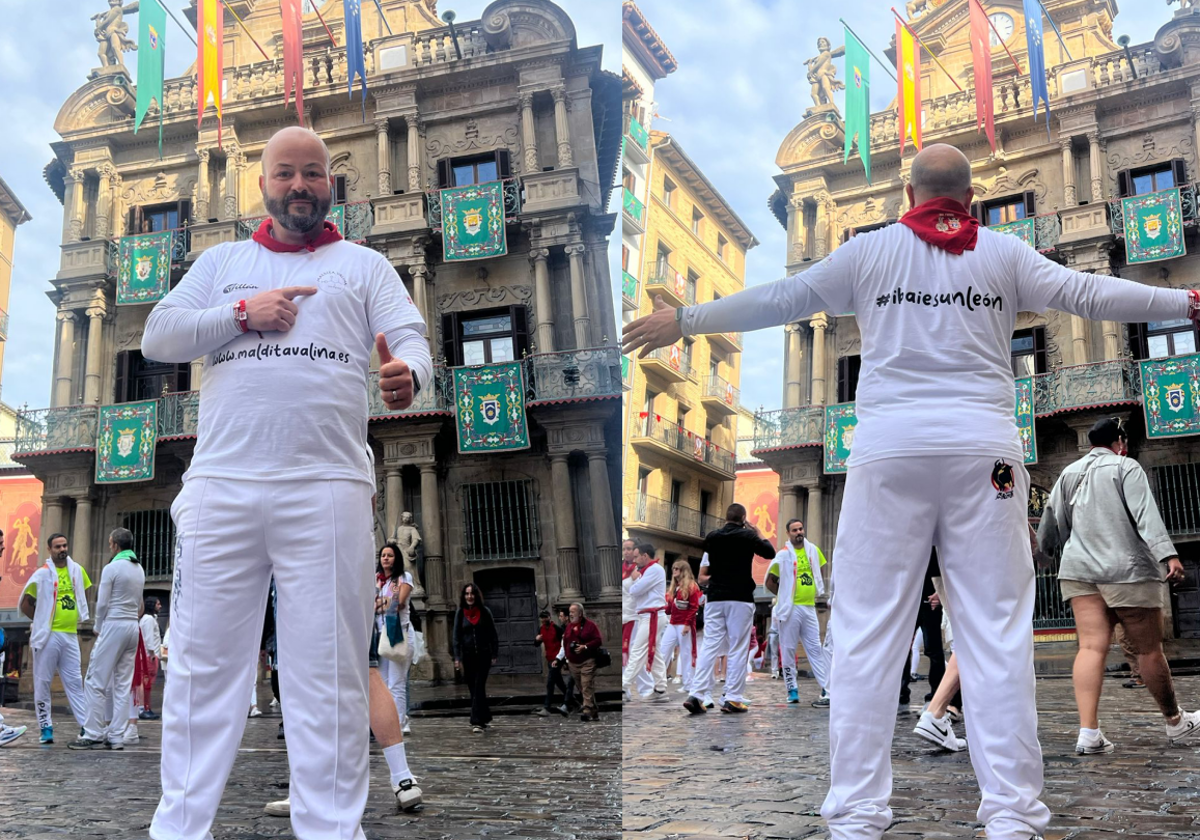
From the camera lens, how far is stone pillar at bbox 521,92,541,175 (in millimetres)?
3725

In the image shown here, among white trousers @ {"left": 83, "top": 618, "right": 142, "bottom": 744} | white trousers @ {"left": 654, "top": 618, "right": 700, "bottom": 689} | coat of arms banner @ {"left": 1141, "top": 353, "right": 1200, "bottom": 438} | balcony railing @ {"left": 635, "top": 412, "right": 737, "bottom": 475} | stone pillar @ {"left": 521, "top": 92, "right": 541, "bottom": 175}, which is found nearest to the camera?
balcony railing @ {"left": 635, "top": 412, "right": 737, "bottom": 475}

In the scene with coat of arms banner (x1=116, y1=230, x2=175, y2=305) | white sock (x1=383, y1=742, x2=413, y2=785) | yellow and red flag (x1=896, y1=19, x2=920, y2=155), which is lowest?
white sock (x1=383, y1=742, x2=413, y2=785)

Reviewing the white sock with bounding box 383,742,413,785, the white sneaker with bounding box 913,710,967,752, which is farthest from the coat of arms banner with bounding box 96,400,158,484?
the white sneaker with bounding box 913,710,967,752

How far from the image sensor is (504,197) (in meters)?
3.96

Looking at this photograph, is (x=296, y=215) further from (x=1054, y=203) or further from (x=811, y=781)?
(x=1054, y=203)

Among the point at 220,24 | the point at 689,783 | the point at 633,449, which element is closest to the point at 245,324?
the point at 633,449

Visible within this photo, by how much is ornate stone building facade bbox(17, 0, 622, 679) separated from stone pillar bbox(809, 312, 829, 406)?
1.94 feet

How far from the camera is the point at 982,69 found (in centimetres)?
488

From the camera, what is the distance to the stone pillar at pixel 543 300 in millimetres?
3576

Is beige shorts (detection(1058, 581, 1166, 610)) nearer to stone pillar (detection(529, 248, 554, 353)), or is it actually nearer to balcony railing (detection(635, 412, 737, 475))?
balcony railing (detection(635, 412, 737, 475))

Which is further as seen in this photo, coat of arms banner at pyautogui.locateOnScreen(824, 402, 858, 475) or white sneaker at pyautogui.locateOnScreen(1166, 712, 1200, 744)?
white sneaker at pyautogui.locateOnScreen(1166, 712, 1200, 744)

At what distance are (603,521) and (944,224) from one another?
1.32 metres

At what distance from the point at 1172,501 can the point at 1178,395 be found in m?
0.79

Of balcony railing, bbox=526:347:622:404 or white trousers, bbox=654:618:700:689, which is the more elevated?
balcony railing, bbox=526:347:622:404
